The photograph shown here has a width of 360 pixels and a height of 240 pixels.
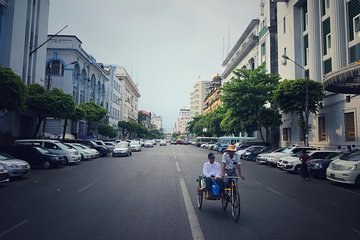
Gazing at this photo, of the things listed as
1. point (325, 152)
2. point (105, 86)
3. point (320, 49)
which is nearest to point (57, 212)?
point (325, 152)

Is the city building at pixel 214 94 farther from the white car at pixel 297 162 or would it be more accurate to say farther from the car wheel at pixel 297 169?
the car wheel at pixel 297 169

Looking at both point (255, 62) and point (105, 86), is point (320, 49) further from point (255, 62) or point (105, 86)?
point (105, 86)

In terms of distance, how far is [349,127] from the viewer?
2636 cm

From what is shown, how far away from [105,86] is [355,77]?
58.1m

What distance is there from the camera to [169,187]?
11453mm

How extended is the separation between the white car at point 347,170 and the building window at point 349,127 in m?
13.5

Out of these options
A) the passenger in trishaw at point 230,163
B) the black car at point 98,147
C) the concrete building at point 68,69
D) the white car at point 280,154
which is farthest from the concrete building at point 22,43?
the passenger in trishaw at point 230,163

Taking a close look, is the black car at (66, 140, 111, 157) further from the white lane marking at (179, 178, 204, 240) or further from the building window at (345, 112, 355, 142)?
the building window at (345, 112, 355, 142)

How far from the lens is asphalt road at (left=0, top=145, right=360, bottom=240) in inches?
229

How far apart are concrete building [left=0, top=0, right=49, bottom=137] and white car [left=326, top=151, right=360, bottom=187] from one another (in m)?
24.9

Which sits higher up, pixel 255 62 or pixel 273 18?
pixel 273 18

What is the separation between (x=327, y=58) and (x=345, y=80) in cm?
1278

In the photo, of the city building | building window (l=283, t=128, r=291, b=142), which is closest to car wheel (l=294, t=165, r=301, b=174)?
building window (l=283, t=128, r=291, b=142)

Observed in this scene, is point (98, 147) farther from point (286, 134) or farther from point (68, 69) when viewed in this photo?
point (286, 134)
